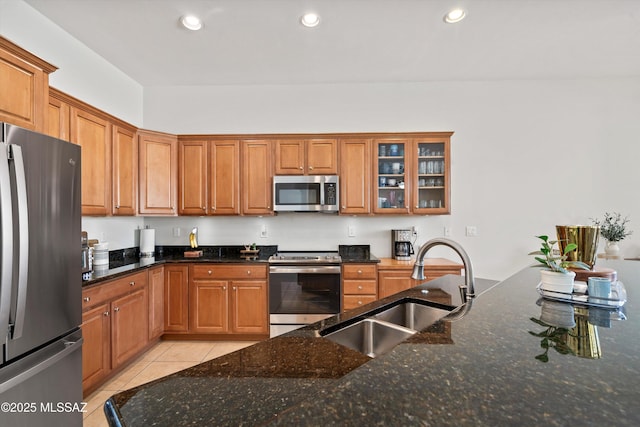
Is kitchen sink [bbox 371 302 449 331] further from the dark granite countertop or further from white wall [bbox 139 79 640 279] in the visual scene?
white wall [bbox 139 79 640 279]

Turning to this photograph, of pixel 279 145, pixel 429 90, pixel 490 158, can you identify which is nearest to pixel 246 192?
pixel 279 145

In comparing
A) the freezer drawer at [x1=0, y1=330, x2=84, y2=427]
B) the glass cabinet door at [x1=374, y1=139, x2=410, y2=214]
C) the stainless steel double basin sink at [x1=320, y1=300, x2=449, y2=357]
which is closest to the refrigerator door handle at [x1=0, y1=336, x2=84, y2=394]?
the freezer drawer at [x1=0, y1=330, x2=84, y2=427]

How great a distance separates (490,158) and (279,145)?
8.66 ft

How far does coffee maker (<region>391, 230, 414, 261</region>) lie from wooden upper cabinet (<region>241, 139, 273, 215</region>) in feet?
5.11

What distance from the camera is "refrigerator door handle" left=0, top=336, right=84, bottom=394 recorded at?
1370 mm

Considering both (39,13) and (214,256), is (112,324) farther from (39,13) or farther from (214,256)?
(39,13)

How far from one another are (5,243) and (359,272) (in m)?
2.63

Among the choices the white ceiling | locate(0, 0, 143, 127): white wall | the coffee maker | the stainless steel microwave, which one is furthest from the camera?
the coffee maker

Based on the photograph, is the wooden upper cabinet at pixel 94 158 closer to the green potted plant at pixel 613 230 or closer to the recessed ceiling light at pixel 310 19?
the recessed ceiling light at pixel 310 19

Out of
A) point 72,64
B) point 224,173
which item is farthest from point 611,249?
point 72,64

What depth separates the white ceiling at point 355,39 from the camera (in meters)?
2.37

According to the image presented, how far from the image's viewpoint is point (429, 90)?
146 inches

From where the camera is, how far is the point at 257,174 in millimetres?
3410

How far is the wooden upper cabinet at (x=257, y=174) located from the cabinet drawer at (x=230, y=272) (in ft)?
2.19
